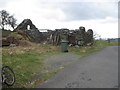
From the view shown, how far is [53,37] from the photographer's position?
76.1 feet

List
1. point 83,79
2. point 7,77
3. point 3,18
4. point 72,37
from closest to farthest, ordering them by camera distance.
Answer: point 7,77 < point 83,79 < point 72,37 < point 3,18

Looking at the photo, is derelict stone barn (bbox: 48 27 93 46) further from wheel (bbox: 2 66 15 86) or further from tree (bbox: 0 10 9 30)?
tree (bbox: 0 10 9 30)

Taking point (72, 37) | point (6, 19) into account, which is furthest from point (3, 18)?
point (72, 37)

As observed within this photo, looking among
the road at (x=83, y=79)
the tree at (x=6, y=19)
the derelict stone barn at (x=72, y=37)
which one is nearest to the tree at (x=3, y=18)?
the tree at (x=6, y=19)

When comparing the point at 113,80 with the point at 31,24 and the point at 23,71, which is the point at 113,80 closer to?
the point at 23,71

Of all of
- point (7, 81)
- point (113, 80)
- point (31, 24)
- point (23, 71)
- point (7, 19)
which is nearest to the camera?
point (7, 81)

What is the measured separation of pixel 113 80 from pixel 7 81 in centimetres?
443

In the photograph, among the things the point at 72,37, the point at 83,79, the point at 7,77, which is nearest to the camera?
the point at 7,77

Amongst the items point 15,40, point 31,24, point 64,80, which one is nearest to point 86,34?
point 15,40

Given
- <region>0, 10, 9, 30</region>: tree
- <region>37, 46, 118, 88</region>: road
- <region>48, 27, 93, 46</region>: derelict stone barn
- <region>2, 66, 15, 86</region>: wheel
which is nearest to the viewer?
<region>2, 66, 15, 86</region>: wheel

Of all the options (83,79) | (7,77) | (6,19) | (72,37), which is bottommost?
(83,79)

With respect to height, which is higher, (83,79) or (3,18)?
(3,18)

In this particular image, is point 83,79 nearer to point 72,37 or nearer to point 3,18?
point 72,37

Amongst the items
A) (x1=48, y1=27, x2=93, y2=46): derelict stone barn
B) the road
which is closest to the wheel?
the road
